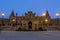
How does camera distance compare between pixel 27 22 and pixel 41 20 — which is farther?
pixel 41 20

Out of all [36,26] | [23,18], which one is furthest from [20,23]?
[36,26]

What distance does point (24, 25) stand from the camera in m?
56.5

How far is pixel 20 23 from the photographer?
190ft

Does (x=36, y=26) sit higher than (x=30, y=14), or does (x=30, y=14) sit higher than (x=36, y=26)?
(x=30, y=14)

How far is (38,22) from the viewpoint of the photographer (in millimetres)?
57750

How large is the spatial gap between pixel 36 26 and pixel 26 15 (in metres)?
5.62

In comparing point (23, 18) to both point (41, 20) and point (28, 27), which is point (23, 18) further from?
point (41, 20)

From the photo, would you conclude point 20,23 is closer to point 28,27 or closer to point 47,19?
point 28,27

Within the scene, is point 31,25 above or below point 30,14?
below

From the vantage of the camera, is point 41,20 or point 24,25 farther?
point 41,20

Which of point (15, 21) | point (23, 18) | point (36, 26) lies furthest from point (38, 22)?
point (15, 21)

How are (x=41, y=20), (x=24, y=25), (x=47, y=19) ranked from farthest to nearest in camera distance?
1. (x=47, y=19)
2. (x=41, y=20)
3. (x=24, y=25)

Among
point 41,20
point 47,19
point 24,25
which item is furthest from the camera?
point 47,19

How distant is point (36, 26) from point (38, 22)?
2.06m
